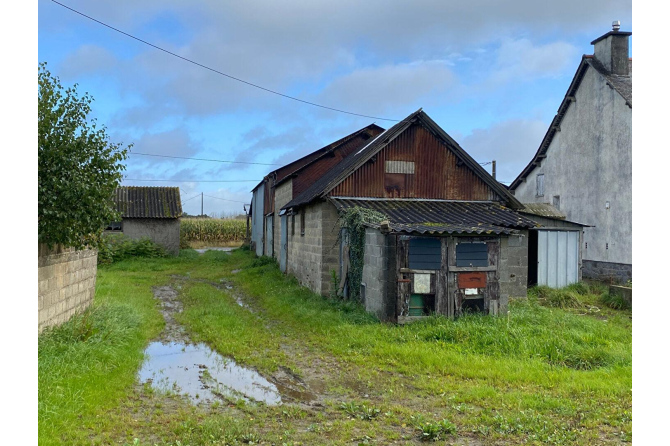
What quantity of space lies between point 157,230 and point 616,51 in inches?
989

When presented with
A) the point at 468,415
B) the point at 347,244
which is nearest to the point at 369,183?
the point at 347,244

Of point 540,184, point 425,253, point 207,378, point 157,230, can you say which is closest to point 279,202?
point 157,230

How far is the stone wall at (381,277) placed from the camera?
1186 cm

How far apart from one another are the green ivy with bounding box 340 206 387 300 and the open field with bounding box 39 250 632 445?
75 cm

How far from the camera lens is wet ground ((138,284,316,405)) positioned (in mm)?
7535

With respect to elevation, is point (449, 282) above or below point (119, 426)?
above

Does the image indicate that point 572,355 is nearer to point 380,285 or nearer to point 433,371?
point 433,371

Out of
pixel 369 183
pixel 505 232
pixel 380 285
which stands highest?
pixel 369 183

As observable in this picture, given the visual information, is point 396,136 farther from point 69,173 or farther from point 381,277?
point 69,173

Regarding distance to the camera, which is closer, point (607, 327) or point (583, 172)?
point (607, 327)

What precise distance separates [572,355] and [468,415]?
152 inches

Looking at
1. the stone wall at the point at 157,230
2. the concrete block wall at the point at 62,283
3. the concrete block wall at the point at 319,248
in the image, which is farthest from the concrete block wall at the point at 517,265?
the stone wall at the point at 157,230

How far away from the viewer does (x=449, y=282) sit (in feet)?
38.8

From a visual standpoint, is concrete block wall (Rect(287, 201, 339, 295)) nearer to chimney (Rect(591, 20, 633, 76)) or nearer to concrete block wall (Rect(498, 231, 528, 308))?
concrete block wall (Rect(498, 231, 528, 308))
